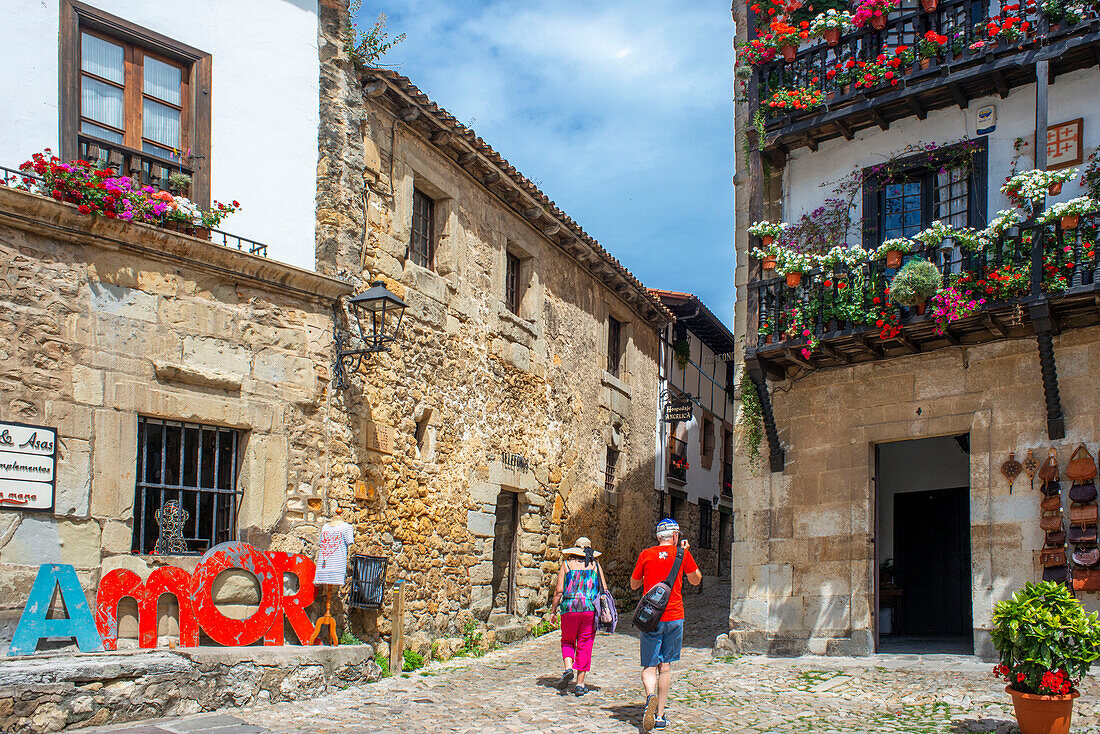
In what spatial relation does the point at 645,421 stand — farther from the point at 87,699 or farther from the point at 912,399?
the point at 87,699

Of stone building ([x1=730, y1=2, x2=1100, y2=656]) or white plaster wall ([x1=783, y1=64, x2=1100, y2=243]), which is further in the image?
white plaster wall ([x1=783, y1=64, x2=1100, y2=243])

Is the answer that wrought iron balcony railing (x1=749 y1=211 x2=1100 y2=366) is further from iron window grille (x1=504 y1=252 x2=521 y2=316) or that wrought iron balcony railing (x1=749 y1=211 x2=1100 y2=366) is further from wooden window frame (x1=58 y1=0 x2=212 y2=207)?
wooden window frame (x1=58 y1=0 x2=212 y2=207)

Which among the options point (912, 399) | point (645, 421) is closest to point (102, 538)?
point (912, 399)

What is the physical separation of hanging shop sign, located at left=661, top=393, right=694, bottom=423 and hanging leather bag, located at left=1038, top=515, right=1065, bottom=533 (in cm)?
1007

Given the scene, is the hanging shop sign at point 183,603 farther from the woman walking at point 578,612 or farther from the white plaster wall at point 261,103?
the white plaster wall at point 261,103

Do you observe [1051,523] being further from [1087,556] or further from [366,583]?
[366,583]

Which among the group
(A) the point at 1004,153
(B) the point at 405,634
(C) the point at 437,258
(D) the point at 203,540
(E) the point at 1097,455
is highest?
(A) the point at 1004,153

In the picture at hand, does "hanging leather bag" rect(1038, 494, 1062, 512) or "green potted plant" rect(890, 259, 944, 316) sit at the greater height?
"green potted plant" rect(890, 259, 944, 316)

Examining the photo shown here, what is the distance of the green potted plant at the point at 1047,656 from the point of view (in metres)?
6.54

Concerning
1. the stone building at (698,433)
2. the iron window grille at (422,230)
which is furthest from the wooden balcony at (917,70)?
the stone building at (698,433)

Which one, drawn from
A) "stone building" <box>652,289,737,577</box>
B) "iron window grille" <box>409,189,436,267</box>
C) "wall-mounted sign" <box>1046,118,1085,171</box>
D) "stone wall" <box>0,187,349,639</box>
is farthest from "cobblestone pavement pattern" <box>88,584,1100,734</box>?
"stone building" <box>652,289,737,577</box>

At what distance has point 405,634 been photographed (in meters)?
10.7

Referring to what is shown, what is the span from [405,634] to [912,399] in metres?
5.88

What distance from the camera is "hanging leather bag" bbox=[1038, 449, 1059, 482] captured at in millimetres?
9320
